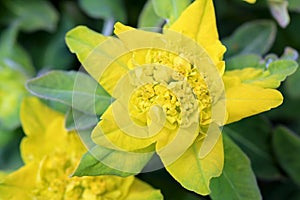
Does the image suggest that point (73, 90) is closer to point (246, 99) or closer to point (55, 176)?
point (55, 176)

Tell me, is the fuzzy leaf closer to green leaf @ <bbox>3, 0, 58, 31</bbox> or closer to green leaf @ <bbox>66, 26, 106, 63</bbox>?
green leaf @ <bbox>66, 26, 106, 63</bbox>

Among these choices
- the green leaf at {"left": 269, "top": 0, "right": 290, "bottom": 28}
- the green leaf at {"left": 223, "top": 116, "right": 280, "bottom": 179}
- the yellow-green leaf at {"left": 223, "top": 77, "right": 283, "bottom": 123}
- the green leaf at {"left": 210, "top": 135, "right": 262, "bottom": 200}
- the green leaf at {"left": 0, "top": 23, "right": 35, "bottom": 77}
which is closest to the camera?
the yellow-green leaf at {"left": 223, "top": 77, "right": 283, "bottom": 123}

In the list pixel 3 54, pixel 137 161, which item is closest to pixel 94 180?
pixel 137 161

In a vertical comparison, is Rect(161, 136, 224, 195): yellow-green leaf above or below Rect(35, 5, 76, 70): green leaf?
above

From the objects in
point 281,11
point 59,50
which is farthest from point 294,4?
point 59,50

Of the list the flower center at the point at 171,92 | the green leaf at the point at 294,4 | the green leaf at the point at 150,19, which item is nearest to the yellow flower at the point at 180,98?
the flower center at the point at 171,92

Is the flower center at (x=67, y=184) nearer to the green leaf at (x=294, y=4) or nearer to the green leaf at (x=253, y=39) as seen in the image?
the green leaf at (x=253, y=39)

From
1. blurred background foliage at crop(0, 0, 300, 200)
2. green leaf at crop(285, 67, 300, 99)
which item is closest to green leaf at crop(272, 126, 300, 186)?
blurred background foliage at crop(0, 0, 300, 200)
